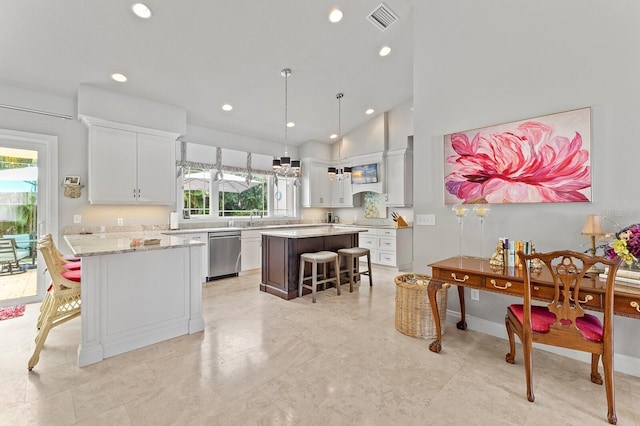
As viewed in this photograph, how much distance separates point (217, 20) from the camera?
124 inches

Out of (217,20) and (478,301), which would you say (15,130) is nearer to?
(217,20)

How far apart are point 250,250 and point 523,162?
435cm

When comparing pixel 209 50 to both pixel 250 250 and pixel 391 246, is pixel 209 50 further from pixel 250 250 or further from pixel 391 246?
pixel 391 246

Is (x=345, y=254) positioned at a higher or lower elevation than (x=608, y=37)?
lower

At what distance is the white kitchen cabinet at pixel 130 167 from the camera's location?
3947 mm

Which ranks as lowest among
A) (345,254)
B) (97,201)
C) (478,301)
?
(478,301)

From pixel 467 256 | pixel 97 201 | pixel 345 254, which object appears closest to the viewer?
pixel 467 256

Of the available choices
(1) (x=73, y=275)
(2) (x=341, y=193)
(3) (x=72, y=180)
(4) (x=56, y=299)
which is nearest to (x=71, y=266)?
(1) (x=73, y=275)

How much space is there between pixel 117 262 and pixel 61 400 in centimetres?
100

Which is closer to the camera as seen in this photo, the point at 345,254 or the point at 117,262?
the point at 117,262

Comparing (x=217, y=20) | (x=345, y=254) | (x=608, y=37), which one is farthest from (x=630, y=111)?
(x=217, y=20)

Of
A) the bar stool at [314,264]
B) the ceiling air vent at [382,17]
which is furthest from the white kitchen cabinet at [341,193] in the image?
the ceiling air vent at [382,17]

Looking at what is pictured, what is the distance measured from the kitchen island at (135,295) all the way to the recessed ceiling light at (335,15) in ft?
9.87

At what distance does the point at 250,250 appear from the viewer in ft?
17.7
